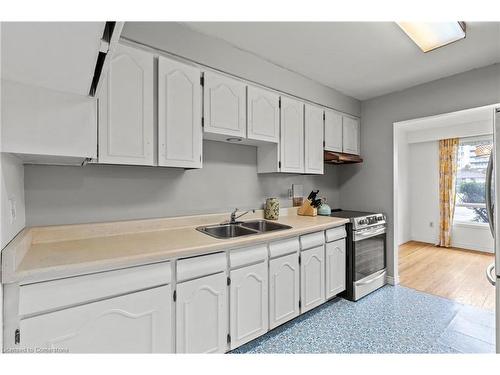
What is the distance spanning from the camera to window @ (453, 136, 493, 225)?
167 inches

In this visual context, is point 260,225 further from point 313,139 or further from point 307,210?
point 313,139

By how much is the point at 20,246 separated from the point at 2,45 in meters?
0.88

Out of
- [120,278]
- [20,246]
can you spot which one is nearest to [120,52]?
[20,246]

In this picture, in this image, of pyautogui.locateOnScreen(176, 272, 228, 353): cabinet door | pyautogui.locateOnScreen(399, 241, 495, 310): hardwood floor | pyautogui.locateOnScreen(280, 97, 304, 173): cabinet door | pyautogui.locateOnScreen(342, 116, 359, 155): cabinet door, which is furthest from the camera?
pyautogui.locateOnScreen(342, 116, 359, 155): cabinet door

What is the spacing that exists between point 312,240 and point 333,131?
4.92 ft

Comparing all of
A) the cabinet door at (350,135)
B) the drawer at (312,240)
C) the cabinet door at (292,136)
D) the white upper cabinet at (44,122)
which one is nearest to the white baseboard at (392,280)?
the drawer at (312,240)

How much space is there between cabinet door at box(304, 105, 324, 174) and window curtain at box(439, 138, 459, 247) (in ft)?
11.0

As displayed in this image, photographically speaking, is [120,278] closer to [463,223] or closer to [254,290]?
[254,290]

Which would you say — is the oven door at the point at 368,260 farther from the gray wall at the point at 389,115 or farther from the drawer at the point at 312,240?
the drawer at the point at 312,240

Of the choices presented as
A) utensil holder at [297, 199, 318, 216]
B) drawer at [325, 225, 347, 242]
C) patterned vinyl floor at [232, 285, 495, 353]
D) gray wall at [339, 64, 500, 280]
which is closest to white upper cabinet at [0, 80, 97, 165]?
patterned vinyl floor at [232, 285, 495, 353]

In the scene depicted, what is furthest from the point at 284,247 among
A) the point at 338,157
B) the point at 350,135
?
the point at 350,135

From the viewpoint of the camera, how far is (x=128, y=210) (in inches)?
70.5

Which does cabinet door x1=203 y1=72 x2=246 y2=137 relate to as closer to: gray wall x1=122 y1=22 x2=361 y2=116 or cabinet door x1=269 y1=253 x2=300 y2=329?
gray wall x1=122 y1=22 x2=361 y2=116

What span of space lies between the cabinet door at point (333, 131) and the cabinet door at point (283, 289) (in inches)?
61.4
